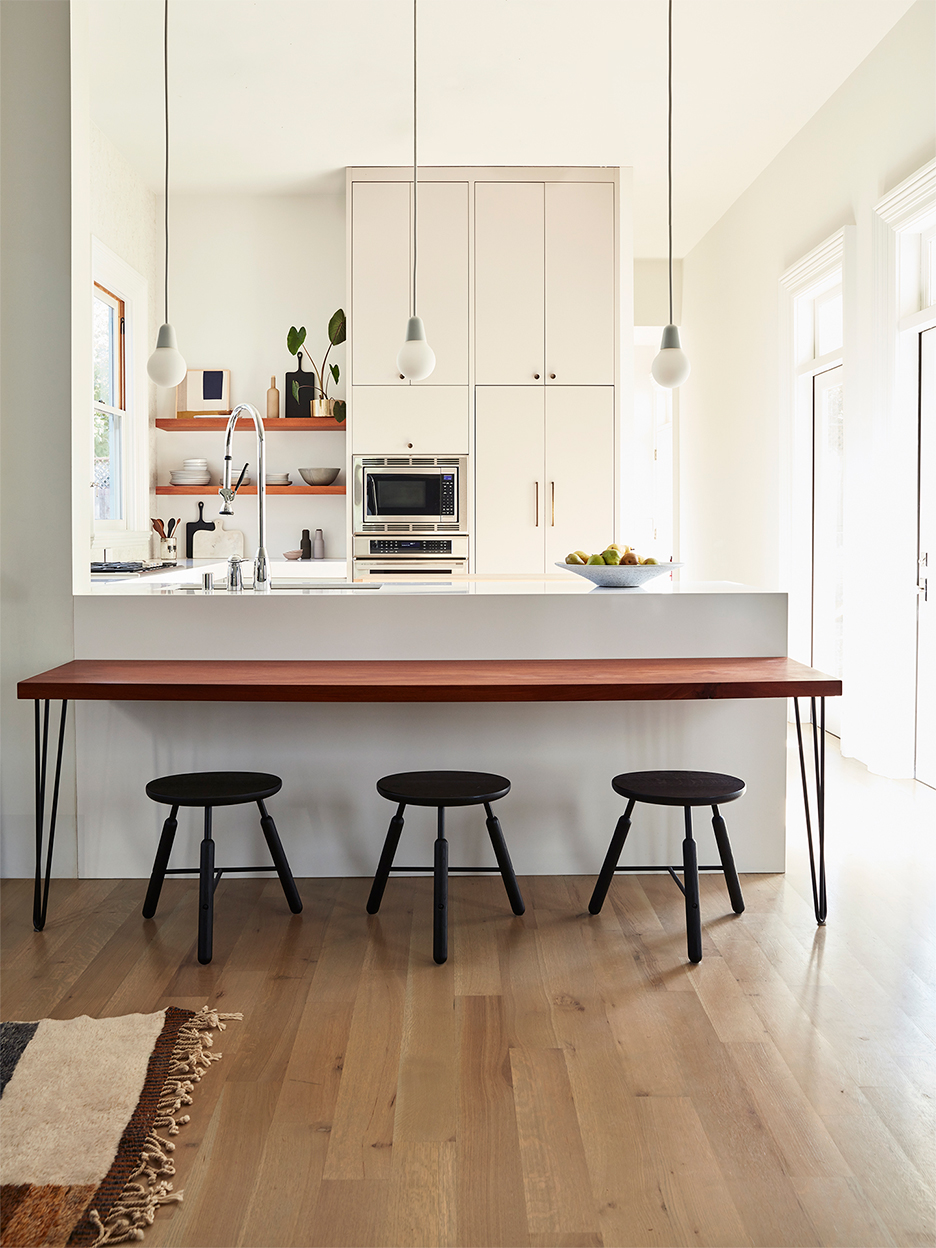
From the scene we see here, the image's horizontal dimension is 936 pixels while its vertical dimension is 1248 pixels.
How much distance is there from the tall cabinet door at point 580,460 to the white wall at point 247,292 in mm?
1405

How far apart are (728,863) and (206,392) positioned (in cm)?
450

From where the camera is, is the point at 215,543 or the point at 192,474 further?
the point at 215,543

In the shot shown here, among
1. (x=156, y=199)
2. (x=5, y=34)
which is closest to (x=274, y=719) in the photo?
(x=5, y=34)

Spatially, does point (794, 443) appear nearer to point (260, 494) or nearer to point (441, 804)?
point (260, 494)

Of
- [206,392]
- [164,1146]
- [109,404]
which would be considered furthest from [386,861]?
[206,392]

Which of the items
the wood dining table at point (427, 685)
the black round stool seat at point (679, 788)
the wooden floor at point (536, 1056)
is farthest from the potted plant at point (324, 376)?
the black round stool seat at point (679, 788)

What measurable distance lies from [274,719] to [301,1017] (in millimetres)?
1084

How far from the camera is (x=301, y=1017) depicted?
2164 millimetres

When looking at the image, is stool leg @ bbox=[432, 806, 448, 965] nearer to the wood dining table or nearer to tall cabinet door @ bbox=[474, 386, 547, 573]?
the wood dining table

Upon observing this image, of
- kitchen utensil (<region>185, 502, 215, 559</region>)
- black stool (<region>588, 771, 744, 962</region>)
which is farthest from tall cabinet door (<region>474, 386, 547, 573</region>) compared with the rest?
black stool (<region>588, 771, 744, 962</region>)

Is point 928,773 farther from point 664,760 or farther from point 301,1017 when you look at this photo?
point 301,1017

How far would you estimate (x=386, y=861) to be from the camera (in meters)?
2.67

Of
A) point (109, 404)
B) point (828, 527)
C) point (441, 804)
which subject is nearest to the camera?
point (441, 804)

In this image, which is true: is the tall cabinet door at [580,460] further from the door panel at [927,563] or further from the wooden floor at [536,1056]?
→ the wooden floor at [536,1056]
